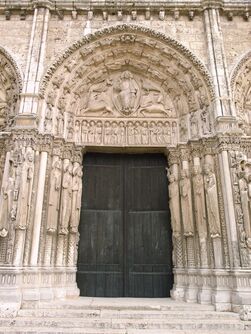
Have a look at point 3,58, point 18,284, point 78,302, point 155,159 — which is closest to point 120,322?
point 78,302

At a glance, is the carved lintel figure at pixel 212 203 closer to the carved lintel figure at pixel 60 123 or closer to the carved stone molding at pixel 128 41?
the carved stone molding at pixel 128 41

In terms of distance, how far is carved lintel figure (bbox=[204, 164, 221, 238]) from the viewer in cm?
573

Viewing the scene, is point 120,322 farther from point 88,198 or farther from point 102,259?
point 88,198

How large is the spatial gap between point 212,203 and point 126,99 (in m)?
3.28

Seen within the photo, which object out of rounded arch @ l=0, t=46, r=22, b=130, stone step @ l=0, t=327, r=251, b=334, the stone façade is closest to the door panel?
the stone façade

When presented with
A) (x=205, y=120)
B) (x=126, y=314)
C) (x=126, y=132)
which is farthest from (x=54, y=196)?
(x=205, y=120)

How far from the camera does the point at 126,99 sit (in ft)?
23.9

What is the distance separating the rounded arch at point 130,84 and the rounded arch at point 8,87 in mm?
663

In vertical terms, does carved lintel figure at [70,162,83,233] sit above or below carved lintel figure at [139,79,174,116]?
below

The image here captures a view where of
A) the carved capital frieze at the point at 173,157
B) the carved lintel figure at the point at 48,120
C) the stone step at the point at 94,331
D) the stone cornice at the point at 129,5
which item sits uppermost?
the stone cornice at the point at 129,5

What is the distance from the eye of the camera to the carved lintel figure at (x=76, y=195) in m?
6.27

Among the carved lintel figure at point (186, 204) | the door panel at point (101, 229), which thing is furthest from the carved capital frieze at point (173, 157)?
the door panel at point (101, 229)

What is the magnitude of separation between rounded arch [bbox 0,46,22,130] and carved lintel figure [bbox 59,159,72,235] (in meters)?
1.65

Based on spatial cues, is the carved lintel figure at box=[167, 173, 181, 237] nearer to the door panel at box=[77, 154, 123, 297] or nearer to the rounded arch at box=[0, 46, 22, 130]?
the door panel at box=[77, 154, 123, 297]
